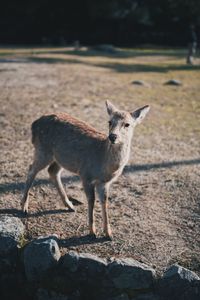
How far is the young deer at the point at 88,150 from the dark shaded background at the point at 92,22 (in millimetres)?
24981

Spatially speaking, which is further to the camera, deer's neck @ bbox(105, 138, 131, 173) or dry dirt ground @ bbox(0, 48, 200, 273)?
dry dirt ground @ bbox(0, 48, 200, 273)

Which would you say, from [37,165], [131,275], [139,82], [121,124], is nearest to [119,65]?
[139,82]

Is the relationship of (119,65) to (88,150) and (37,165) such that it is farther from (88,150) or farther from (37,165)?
(88,150)

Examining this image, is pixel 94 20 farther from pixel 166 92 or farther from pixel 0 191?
pixel 0 191

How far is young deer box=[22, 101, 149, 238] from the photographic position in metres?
5.94

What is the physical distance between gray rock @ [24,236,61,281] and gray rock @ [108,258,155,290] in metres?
0.61

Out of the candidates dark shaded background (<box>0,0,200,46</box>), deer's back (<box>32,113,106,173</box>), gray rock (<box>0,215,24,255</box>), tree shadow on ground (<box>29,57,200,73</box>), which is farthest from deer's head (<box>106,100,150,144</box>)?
dark shaded background (<box>0,0,200,46</box>)

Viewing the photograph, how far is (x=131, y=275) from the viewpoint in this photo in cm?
526

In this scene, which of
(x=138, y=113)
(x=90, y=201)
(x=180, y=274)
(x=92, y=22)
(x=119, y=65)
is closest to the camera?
(x=180, y=274)

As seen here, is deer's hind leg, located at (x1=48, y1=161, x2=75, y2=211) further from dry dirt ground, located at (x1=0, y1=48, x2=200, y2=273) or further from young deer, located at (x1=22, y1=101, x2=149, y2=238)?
dry dirt ground, located at (x1=0, y1=48, x2=200, y2=273)

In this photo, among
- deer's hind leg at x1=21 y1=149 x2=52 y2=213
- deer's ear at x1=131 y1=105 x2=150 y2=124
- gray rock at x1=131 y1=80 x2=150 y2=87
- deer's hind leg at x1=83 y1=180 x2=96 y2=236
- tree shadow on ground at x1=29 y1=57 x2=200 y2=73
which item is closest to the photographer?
deer's hind leg at x1=83 y1=180 x2=96 y2=236

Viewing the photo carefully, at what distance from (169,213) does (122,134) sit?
1.56 meters

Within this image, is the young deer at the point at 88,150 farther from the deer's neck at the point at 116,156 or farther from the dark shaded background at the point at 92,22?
the dark shaded background at the point at 92,22

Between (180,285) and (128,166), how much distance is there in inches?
142
